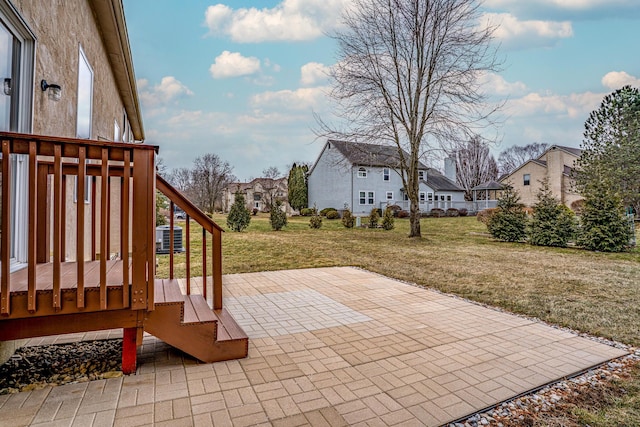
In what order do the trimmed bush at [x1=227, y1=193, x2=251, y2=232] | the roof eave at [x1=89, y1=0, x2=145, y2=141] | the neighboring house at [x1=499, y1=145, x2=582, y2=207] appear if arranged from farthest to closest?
the neighboring house at [x1=499, y1=145, x2=582, y2=207], the trimmed bush at [x1=227, y1=193, x2=251, y2=232], the roof eave at [x1=89, y1=0, x2=145, y2=141]

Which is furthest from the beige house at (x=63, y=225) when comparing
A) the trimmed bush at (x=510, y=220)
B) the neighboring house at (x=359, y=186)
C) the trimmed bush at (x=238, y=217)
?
the neighboring house at (x=359, y=186)

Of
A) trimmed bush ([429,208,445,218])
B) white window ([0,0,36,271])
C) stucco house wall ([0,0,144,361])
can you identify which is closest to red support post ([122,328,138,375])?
stucco house wall ([0,0,144,361])

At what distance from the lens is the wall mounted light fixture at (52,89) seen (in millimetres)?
3590

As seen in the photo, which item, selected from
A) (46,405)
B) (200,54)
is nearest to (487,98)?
(200,54)

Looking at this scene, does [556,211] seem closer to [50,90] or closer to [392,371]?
[392,371]

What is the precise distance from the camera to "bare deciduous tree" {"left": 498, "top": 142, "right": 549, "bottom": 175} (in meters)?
52.8

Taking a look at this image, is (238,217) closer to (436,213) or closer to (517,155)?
(436,213)

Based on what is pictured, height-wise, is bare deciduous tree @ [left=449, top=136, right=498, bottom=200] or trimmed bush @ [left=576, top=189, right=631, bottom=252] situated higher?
bare deciduous tree @ [left=449, top=136, right=498, bottom=200]

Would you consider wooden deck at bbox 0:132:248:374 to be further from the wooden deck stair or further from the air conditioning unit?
the air conditioning unit

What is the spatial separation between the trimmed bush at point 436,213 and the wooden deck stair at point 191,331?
90.4 ft

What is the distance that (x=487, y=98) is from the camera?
1479 centimetres

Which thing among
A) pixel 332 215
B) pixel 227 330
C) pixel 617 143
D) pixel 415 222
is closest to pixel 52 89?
pixel 227 330

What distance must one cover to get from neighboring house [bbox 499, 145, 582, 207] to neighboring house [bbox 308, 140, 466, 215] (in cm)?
641

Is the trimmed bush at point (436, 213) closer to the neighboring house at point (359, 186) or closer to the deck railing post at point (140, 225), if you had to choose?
the neighboring house at point (359, 186)
